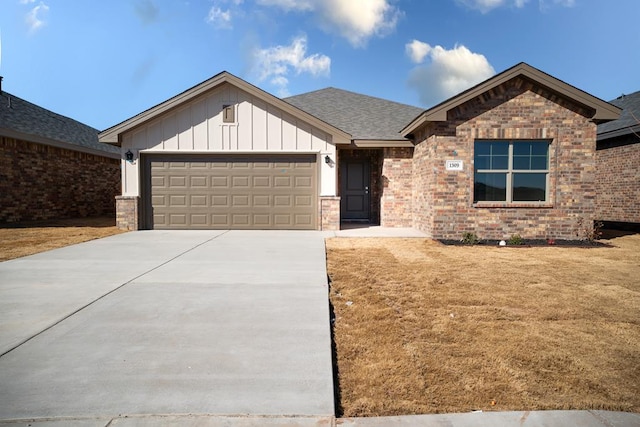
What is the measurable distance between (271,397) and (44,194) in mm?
16827

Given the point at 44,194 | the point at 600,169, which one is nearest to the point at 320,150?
the point at 600,169

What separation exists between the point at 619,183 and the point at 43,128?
916 inches

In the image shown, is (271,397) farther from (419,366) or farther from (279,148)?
(279,148)

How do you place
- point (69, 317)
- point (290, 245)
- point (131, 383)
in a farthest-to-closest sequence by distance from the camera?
point (290, 245) < point (69, 317) < point (131, 383)

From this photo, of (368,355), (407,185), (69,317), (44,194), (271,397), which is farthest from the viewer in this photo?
(44,194)

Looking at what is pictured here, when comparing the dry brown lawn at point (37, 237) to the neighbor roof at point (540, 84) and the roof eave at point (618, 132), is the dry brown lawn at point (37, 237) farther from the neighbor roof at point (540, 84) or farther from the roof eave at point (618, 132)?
the roof eave at point (618, 132)

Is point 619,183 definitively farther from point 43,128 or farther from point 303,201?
point 43,128

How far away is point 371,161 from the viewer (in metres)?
14.2

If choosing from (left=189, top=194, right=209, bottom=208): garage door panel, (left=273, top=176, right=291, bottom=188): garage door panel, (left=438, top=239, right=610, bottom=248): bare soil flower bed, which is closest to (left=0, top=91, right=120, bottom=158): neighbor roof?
(left=189, top=194, right=209, bottom=208): garage door panel

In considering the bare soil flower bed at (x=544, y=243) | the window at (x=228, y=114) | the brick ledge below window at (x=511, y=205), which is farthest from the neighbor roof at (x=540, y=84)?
the window at (x=228, y=114)

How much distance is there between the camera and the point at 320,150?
460 inches

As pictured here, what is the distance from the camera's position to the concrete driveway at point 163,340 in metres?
2.27

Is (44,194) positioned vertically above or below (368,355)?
above

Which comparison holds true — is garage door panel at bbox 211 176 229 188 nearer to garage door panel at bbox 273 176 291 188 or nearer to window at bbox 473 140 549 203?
garage door panel at bbox 273 176 291 188
